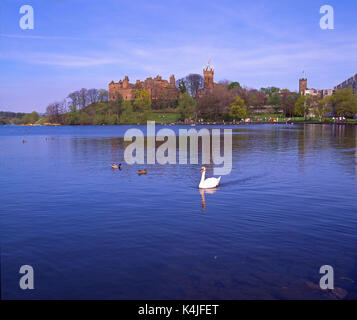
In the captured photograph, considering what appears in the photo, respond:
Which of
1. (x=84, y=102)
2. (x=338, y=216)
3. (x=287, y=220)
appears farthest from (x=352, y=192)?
(x=84, y=102)

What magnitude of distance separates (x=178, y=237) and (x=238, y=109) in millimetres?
133056

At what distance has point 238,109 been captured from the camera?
140m

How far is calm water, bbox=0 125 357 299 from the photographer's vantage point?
8.26 meters

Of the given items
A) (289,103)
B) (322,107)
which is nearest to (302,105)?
(322,107)

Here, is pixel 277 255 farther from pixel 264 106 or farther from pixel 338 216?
pixel 264 106

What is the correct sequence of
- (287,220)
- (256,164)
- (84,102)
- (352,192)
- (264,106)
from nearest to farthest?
(287,220)
(352,192)
(256,164)
(264,106)
(84,102)

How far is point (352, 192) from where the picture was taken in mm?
17234

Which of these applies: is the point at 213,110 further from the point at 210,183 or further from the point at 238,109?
the point at 210,183

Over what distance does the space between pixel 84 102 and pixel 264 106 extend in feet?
333

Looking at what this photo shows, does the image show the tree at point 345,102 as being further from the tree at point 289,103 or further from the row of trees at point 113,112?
the row of trees at point 113,112

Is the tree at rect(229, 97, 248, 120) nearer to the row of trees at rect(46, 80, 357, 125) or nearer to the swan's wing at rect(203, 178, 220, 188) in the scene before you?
the row of trees at rect(46, 80, 357, 125)

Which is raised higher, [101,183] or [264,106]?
[264,106]

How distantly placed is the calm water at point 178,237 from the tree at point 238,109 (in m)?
121

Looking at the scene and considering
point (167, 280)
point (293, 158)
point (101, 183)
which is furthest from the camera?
point (293, 158)
